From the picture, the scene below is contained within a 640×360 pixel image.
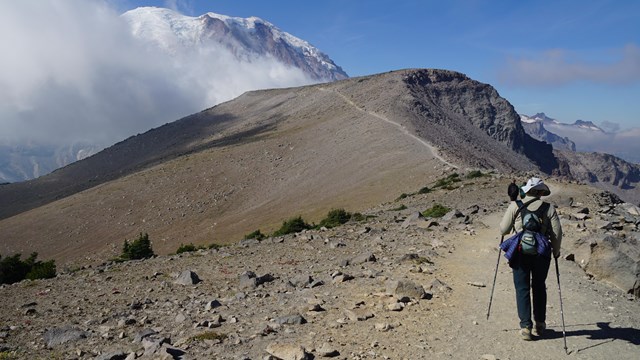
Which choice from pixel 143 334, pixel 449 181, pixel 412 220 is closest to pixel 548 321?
pixel 143 334

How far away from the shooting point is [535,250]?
8.34 m

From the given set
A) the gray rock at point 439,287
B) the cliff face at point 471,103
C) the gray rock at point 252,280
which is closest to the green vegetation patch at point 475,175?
the gray rock at point 252,280

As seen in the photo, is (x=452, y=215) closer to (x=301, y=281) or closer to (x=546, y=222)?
(x=301, y=281)

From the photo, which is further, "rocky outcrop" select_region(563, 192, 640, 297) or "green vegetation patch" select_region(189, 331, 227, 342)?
"rocky outcrop" select_region(563, 192, 640, 297)

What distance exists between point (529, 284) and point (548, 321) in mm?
1575

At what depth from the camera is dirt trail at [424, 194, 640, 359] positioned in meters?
8.25

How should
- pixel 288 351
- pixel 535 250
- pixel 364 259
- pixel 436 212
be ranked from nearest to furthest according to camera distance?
pixel 288 351, pixel 535 250, pixel 364 259, pixel 436 212

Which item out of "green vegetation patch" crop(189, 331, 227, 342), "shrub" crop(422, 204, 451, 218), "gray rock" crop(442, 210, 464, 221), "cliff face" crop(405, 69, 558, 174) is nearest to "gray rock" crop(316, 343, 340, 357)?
"green vegetation patch" crop(189, 331, 227, 342)

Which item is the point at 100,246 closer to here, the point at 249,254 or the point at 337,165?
the point at 337,165

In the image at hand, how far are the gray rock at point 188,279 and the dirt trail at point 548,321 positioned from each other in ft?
24.0

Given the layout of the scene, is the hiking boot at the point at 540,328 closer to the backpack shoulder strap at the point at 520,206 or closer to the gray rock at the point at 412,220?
the backpack shoulder strap at the point at 520,206

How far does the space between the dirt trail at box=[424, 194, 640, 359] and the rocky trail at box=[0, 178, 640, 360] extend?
0.03m

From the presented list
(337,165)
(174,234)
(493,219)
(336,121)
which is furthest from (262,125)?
(493,219)

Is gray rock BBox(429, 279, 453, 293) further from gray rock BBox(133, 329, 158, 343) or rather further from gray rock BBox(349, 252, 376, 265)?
gray rock BBox(133, 329, 158, 343)
